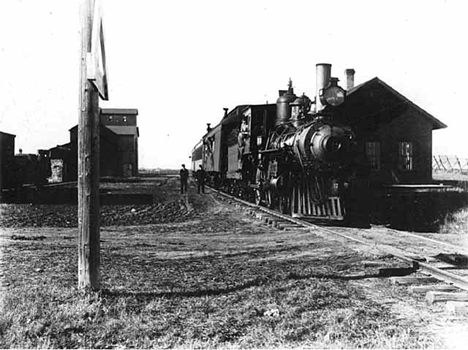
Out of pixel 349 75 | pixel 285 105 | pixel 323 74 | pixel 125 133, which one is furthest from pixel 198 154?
pixel 125 133

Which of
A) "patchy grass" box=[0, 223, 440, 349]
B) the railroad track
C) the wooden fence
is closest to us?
"patchy grass" box=[0, 223, 440, 349]

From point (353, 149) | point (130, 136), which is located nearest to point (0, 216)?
point (353, 149)

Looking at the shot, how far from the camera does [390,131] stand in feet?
73.4

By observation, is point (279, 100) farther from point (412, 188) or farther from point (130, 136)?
point (130, 136)

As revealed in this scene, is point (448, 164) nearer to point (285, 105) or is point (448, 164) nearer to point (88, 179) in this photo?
point (285, 105)

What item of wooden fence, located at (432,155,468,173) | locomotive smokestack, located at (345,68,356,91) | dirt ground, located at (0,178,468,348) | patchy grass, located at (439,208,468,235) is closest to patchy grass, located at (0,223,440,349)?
dirt ground, located at (0,178,468,348)

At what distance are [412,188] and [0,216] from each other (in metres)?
13.9

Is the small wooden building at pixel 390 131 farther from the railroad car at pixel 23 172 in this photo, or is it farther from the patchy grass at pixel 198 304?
the railroad car at pixel 23 172

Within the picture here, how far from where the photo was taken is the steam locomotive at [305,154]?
13.1 meters

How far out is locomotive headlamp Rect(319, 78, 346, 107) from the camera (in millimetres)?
12992

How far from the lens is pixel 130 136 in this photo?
74.6 meters

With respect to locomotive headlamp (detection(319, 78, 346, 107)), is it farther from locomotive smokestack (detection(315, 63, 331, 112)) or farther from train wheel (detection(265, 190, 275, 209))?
train wheel (detection(265, 190, 275, 209))

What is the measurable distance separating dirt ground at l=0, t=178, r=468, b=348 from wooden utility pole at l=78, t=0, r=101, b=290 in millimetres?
340

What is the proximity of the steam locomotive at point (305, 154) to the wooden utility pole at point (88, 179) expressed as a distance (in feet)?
25.7
